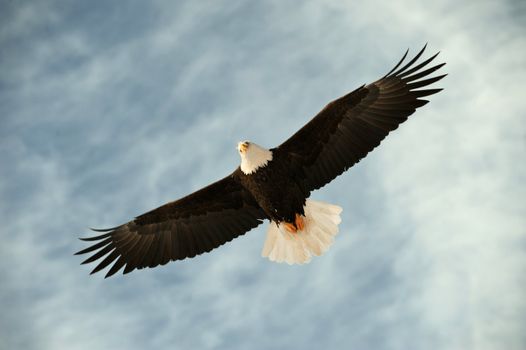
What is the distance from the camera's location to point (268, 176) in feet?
41.2

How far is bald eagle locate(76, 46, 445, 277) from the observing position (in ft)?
41.3

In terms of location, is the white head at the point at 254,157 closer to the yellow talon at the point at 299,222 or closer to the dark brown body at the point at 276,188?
the dark brown body at the point at 276,188

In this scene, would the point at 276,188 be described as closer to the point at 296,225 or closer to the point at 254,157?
the point at 254,157

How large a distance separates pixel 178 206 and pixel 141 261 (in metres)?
1.03

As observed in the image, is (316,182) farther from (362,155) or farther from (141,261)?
(141,261)

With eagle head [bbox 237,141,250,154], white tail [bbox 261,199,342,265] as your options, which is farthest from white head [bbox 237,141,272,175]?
white tail [bbox 261,199,342,265]

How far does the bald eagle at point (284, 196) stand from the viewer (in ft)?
41.3

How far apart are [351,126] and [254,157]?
4.96 feet

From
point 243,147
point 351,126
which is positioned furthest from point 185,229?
point 351,126

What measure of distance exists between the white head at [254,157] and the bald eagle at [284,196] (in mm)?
15

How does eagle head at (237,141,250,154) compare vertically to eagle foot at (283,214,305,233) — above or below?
above

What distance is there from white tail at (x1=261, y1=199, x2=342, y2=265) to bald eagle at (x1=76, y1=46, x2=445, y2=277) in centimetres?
2

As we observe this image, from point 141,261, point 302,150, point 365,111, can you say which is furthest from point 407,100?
point 141,261

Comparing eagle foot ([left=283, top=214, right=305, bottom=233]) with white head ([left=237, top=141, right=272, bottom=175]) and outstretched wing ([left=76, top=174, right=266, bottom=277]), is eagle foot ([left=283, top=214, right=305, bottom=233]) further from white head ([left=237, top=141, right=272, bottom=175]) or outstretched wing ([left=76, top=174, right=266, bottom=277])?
white head ([left=237, top=141, right=272, bottom=175])
